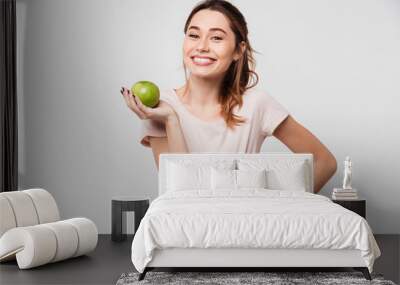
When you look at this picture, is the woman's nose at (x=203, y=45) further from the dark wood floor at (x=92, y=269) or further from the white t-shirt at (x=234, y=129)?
the dark wood floor at (x=92, y=269)

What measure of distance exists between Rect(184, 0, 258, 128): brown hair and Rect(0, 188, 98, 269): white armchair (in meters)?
1.98

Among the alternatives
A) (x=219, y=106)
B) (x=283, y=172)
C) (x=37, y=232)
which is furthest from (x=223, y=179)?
(x=37, y=232)

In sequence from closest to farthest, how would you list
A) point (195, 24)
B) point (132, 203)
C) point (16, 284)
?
1. point (16, 284)
2. point (132, 203)
3. point (195, 24)

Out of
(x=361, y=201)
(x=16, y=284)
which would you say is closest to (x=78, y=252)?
(x=16, y=284)

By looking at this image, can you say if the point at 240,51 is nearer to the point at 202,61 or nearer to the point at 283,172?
the point at 202,61

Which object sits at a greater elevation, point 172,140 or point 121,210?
point 172,140

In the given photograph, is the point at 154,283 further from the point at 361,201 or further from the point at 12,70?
the point at 12,70

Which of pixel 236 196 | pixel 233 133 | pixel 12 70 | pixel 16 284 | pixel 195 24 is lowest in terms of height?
pixel 16 284

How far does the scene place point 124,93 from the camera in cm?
690

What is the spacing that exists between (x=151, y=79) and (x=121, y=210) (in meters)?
1.42

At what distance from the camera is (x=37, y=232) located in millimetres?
5047

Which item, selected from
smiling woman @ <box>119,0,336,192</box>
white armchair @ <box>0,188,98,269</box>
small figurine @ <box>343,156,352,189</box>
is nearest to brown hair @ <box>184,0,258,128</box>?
smiling woman @ <box>119,0,336,192</box>

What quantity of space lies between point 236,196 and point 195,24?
7.27ft

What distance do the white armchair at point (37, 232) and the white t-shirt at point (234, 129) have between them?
5.19 feet
